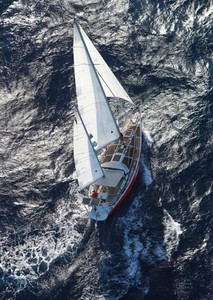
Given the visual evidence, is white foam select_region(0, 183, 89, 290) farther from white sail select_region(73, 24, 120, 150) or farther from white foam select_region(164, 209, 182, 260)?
white foam select_region(164, 209, 182, 260)

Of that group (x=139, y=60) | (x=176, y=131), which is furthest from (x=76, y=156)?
(x=139, y=60)

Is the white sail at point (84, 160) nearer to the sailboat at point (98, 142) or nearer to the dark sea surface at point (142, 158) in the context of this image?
the sailboat at point (98, 142)

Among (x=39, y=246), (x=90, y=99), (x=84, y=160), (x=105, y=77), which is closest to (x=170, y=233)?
(x=84, y=160)

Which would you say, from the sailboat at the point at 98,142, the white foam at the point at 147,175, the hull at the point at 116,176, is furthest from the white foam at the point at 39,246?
the white foam at the point at 147,175

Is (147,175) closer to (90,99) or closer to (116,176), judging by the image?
(116,176)

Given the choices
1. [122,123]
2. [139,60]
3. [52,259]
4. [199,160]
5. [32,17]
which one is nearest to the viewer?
[52,259]

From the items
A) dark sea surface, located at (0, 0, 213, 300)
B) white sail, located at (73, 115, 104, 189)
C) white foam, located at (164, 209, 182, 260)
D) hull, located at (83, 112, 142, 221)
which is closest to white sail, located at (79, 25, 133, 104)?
hull, located at (83, 112, 142, 221)

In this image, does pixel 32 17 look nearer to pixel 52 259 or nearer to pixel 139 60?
pixel 139 60
